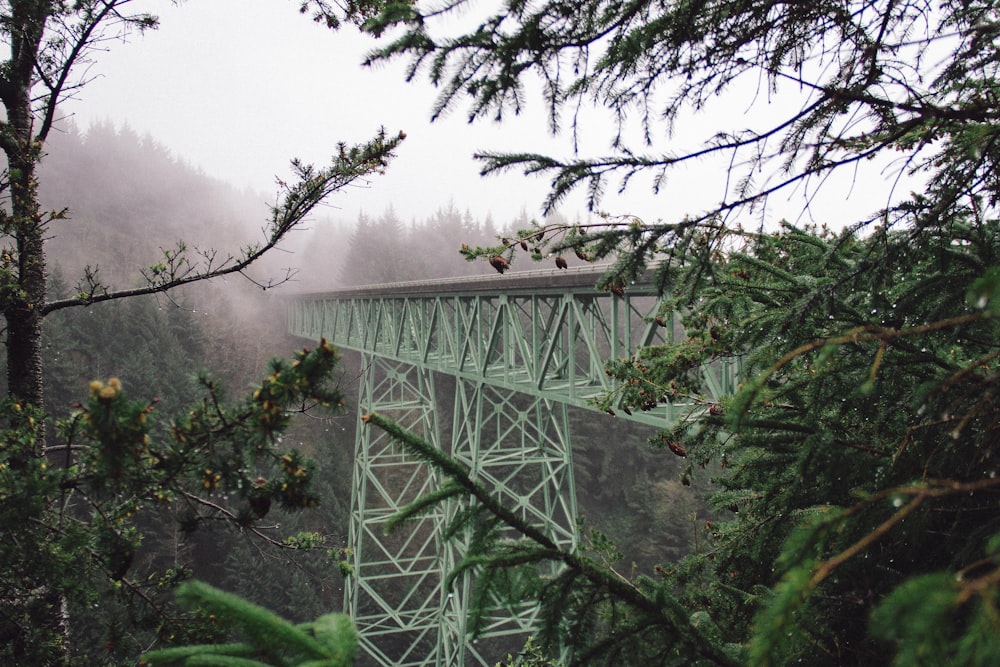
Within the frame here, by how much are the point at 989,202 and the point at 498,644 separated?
28727mm

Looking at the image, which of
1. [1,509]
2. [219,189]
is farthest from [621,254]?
[219,189]

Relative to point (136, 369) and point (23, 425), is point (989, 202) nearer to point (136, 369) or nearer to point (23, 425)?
point (23, 425)

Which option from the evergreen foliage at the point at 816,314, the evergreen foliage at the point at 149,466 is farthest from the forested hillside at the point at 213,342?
the evergreen foliage at the point at 816,314

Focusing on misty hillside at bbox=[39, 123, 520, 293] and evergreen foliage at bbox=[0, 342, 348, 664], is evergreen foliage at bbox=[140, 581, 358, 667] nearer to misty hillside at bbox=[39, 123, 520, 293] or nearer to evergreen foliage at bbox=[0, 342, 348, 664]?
evergreen foliage at bbox=[0, 342, 348, 664]

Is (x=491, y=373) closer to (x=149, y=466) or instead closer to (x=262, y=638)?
(x=149, y=466)

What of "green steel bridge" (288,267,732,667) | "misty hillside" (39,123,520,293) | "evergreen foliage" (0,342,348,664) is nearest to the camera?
"evergreen foliage" (0,342,348,664)

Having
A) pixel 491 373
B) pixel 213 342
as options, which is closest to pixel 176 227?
pixel 213 342

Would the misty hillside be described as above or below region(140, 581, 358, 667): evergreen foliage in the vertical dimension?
above

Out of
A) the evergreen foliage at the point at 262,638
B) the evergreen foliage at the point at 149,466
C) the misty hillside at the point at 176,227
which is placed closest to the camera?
the evergreen foliage at the point at 262,638

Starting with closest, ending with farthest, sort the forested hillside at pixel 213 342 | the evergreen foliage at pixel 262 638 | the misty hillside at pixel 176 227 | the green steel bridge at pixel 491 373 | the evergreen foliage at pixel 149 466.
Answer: the evergreen foliage at pixel 262 638
the evergreen foliage at pixel 149 466
the green steel bridge at pixel 491 373
the forested hillside at pixel 213 342
the misty hillside at pixel 176 227

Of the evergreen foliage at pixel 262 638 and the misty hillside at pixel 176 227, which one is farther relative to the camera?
the misty hillside at pixel 176 227

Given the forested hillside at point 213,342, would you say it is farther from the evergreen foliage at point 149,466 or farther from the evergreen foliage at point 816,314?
the evergreen foliage at point 816,314

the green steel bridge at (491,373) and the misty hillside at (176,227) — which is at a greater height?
the misty hillside at (176,227)

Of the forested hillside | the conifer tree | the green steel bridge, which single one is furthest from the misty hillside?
the conifer tree
